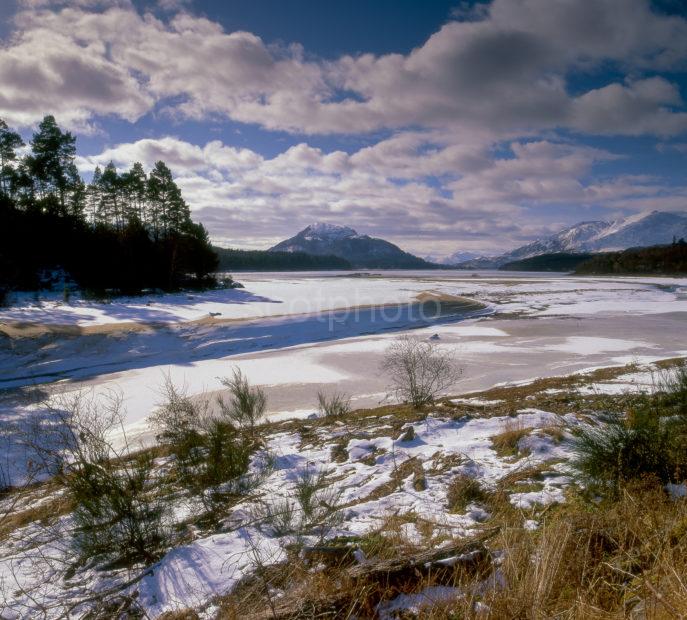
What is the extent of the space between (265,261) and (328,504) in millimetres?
134588

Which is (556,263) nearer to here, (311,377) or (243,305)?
(243,305)

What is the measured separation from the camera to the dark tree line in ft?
105

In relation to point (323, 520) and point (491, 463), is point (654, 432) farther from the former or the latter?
point (323, 520)

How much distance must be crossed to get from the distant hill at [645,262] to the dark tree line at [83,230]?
3961 inches

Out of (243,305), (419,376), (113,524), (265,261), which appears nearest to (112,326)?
(243,305)

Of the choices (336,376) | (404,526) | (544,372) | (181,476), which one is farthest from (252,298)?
(404,526)

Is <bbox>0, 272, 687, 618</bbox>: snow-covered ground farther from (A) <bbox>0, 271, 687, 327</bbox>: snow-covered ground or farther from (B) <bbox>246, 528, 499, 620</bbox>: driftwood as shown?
(B) <bbox>246, 528, 499, 620</bbox>: driftwood

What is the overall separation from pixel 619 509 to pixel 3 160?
47.5m

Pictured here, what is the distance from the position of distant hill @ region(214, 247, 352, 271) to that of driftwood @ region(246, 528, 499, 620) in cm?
11340

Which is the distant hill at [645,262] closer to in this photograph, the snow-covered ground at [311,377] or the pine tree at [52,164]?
the snow-covered ground at [311,377]

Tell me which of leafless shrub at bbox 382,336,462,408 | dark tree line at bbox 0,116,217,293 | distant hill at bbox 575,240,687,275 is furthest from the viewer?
distant hill at bbox 575,240,687,275

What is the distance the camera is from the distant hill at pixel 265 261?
12528 cm

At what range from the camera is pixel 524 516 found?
358cm

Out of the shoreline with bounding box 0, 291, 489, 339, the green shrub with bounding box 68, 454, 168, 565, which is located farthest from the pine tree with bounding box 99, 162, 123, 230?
the green shrub with bounding box 68, 454, 168, 565
